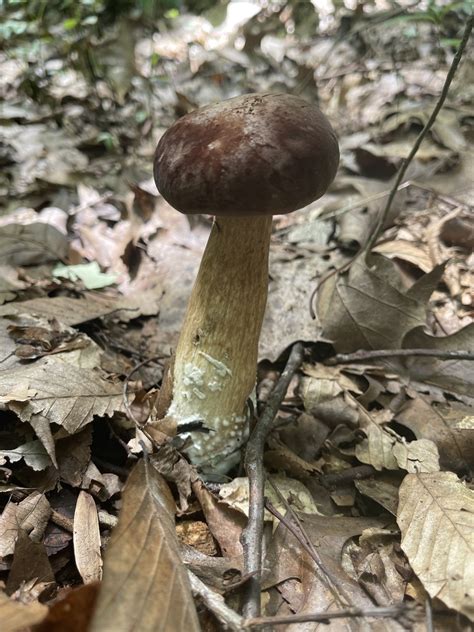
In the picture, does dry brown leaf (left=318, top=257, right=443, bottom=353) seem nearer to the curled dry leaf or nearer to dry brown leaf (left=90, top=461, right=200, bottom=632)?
the curled dry leaf

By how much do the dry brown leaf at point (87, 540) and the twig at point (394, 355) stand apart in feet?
5.10

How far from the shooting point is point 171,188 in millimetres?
1742

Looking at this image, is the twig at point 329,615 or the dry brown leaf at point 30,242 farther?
the dry brown leaf at point 30,242

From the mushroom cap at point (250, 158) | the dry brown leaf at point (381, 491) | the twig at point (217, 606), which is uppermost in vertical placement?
the mushroom cap at point (250, 158)

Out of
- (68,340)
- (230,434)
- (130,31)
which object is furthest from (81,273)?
(130,31)

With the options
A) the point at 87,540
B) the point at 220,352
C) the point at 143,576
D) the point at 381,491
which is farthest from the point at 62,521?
the point at 381,491

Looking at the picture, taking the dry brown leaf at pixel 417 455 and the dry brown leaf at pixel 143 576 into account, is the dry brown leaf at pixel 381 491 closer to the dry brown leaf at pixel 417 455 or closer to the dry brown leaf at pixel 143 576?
the dry brown leaf at pixel 417 455

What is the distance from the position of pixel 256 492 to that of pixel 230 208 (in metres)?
1.09

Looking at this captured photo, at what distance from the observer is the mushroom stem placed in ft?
6.95

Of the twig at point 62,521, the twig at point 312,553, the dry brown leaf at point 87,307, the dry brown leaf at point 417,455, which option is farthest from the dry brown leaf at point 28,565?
the dry brown leaf at point 417,455

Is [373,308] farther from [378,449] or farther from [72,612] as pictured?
[72,612]

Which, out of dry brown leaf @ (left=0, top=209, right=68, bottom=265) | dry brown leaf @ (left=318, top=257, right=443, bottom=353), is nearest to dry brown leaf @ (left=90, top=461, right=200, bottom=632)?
dry brown leaf @ (left=318, top=257, right=443, bottom=353)

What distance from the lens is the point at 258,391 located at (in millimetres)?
2664

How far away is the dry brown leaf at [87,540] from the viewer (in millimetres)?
1639
